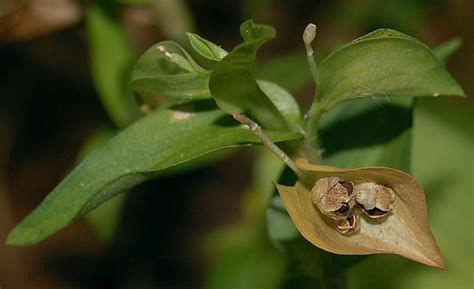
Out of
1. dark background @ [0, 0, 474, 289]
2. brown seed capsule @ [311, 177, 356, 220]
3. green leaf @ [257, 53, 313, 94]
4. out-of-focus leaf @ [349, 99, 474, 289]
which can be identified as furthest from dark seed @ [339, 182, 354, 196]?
dark background @ [0, 0, 474, 289]

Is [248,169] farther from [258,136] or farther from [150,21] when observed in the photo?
[258,136]

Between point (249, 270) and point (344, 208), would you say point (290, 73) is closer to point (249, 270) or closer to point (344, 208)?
point (249, 270)

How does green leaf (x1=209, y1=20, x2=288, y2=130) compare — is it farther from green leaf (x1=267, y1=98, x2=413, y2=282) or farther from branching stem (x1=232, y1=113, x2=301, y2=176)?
green leaf (x1=267, y1=98, x2=413, y2=282)

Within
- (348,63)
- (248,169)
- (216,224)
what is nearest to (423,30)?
(248,169)

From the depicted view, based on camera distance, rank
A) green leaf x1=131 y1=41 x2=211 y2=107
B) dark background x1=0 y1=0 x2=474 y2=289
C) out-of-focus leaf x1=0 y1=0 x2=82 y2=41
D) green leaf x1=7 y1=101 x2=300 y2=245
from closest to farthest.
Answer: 1. green leaf x1=131 y1=41 x2=211 y2=107
2. green leaf x1=7 y1=101 x2=300 y2=245
3. out-of-focus leaf x1=0 y1=0 x2=82 y2=41
4. dark background x1=0 y1=0 x2=474 y2=289

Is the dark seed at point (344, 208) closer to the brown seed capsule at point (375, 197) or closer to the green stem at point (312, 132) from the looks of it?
the brown seed capsule at point (375, 197)

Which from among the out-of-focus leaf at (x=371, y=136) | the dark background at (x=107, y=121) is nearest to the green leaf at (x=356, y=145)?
the out-of-focus leaf at (x=371, y=136)
